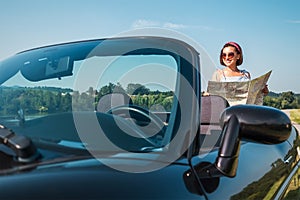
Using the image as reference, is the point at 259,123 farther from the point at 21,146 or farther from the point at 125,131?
the point at 21,146

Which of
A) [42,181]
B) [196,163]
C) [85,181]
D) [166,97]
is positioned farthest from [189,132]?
[42,181]

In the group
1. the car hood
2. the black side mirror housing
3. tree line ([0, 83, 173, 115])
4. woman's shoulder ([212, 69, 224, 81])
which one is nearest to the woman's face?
woman's shoulder ([212, 69, 224, 81])

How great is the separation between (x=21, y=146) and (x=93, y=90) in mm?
891

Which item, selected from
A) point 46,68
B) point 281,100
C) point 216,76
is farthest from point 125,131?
point 281,100

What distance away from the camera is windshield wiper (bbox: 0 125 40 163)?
130cm

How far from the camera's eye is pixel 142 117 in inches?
88.9

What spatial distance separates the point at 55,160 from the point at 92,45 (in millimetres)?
921

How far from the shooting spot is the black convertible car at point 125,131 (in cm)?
129

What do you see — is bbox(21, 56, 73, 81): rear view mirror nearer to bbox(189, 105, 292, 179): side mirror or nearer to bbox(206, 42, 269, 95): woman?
bbox(189, 105, 292, 179): side mirror

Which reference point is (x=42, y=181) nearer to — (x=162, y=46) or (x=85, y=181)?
(x=85, y=181)

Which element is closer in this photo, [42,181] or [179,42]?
[42,181]

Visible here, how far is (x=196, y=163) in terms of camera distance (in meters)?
1.65

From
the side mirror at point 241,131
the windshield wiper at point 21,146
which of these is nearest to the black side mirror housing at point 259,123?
the side mirror at point 241,131

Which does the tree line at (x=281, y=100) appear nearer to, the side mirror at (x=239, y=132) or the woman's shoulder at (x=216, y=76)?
the woman's shoulder at (x=216, y=76)
